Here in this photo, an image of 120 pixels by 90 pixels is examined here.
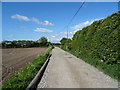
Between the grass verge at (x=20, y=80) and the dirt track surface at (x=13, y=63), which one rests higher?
the grass verge at (x=20, y=80)

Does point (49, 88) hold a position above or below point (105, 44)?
below

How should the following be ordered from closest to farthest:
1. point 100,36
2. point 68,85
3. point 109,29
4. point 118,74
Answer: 1. point 68,85
2. point 118,74
3. point 109,29
4. point 100,36

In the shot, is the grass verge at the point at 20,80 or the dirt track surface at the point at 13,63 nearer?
the grass verge at the point at 20,80

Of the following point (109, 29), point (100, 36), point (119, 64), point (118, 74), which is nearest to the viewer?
point (118, 74)

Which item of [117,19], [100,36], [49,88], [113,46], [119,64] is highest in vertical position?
[117,19]

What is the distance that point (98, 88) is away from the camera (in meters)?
5.51

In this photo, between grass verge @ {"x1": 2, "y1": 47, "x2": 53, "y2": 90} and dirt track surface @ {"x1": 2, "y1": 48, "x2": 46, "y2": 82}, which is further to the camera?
dirt track surface @ {"x1": 2, "y1": 48, "x2": 46, "y2": 82}

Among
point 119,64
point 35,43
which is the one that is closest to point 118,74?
point 119,64

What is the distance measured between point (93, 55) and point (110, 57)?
3.59m

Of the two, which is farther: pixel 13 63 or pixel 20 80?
pixel 13 63

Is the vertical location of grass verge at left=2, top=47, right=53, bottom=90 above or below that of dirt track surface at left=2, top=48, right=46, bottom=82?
above

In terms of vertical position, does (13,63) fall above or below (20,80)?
below

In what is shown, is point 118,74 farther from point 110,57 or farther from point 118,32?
point 118,32

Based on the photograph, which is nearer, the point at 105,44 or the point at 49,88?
the point at 49,88
